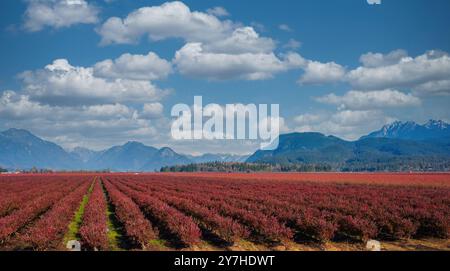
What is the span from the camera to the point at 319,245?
13.6 meters

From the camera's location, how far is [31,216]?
61.9 feet
